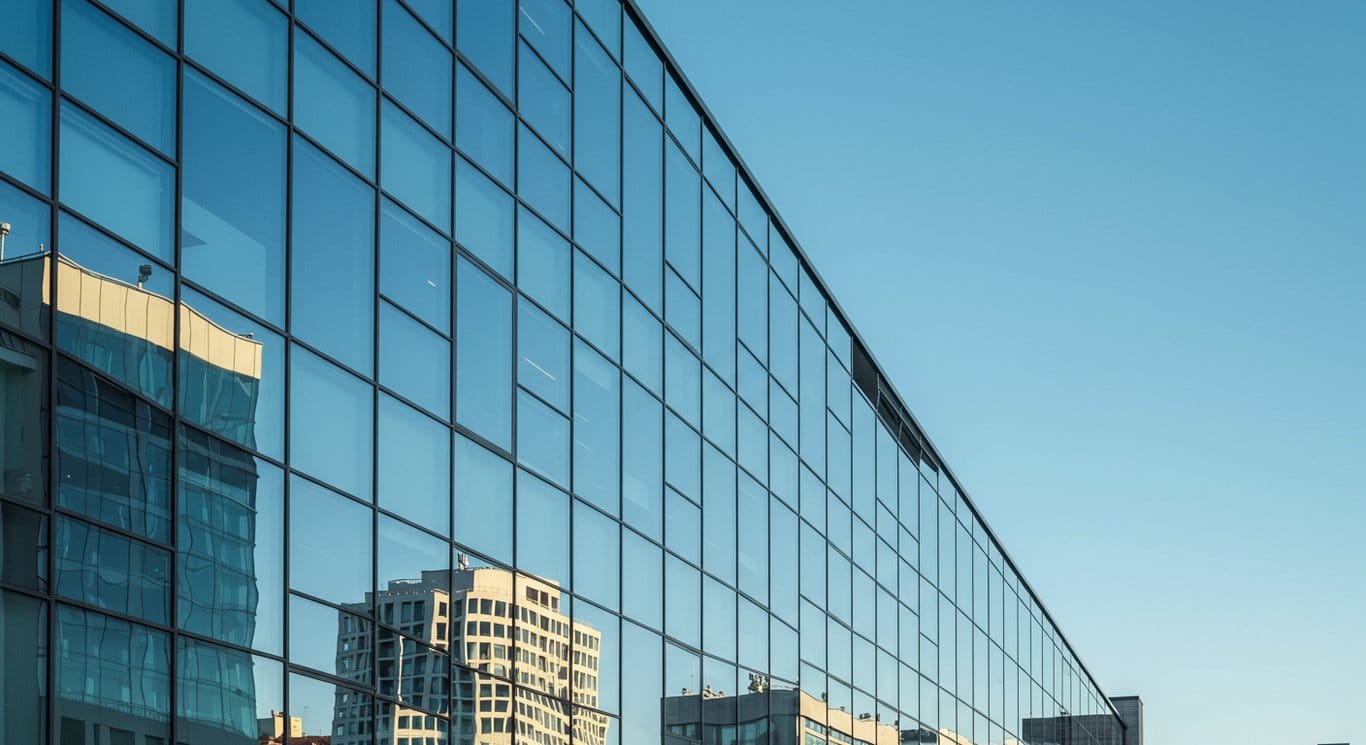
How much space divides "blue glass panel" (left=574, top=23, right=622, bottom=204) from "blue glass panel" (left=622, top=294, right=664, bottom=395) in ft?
6.07

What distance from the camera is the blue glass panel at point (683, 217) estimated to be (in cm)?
2955

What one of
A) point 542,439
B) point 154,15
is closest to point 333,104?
point 154,15

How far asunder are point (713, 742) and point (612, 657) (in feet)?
17.6

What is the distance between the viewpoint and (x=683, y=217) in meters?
30.2

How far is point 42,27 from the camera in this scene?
578 inches

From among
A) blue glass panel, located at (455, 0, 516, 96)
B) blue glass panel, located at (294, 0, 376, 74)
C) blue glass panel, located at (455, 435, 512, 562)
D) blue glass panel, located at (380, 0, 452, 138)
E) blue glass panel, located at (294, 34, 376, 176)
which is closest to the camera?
blue glass panel, located at (294, 34, 376, 176)

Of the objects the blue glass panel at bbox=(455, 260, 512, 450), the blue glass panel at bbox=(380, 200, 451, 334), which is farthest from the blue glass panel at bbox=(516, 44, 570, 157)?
the blue glass panel at bbox=(380, 200, 451, 334)

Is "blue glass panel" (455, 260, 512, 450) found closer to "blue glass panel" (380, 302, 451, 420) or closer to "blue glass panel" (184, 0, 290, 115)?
"blue glass panel" (380, 302, 451, 420)

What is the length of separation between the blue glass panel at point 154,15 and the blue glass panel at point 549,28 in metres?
8.36

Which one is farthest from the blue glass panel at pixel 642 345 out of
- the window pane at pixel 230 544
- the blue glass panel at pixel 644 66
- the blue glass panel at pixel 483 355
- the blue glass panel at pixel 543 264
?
the window pane at pixel 230 544

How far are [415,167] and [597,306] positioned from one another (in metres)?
5.73

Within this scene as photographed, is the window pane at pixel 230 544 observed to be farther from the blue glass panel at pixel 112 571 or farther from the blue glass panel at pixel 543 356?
the blue glass panel at pixel 543 356

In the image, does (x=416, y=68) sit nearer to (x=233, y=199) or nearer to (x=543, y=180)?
(x=543, y=180)

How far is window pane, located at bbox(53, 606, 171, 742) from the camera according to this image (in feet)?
46.6
